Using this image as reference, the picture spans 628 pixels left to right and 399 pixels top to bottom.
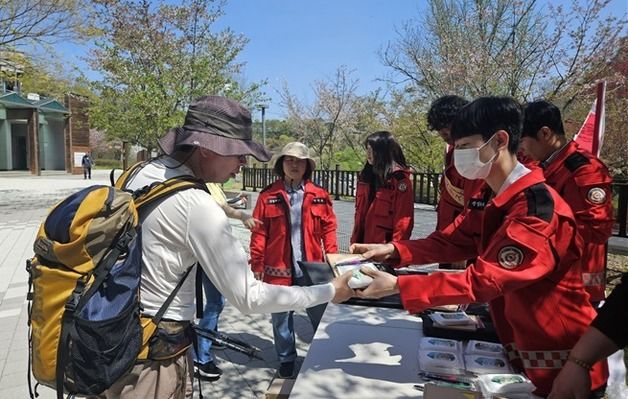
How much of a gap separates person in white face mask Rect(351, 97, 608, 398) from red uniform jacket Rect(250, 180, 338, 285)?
6.15 ft

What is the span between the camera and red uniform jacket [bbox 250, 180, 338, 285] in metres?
3.47

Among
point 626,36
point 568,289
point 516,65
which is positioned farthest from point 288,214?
→ point 626,36

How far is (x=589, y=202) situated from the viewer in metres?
2.56

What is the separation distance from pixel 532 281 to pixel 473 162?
18.7 inches

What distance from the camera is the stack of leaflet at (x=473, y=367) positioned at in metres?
1.33

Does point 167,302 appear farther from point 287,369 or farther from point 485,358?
point 287,369

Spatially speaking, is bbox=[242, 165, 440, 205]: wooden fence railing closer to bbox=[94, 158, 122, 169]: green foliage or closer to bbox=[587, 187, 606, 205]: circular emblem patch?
bbox=[587, 187, 606, 205]: circular emblem patch

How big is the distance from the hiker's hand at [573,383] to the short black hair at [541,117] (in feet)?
6.20

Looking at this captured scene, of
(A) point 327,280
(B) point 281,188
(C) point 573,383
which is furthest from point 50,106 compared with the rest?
(C) point 573,383

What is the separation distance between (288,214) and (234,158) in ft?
6.26

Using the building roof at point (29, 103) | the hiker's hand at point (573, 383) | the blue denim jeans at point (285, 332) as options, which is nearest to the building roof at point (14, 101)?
the building roof at point (29, 103)

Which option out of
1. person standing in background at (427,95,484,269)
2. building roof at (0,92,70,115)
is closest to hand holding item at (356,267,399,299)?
person standing in background at (427,95,484,269)

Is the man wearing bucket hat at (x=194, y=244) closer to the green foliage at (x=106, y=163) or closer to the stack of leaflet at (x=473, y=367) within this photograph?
the stack of leaflet at (x=473, y=367)

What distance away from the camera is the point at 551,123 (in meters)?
2.82
